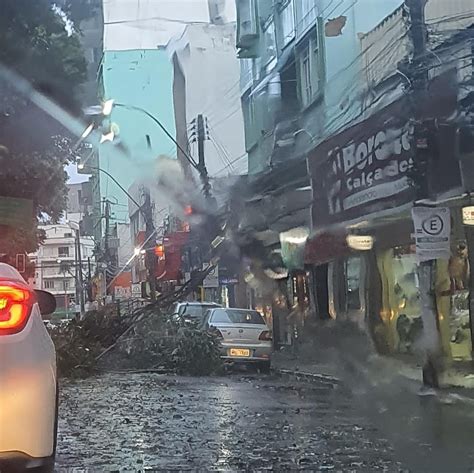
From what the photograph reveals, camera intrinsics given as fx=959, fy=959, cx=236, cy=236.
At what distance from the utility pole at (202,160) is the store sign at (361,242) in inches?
107

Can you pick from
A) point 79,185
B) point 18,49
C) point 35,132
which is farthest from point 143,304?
point 18,49

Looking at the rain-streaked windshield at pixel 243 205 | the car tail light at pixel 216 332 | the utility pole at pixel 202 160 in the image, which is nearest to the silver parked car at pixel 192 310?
the rain-streaked windshield at pixel 243 205

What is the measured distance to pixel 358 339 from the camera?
1259 centimetres

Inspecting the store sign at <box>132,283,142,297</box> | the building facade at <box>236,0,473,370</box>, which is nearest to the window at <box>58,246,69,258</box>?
the store sign at <box>132,283,142,297</box>

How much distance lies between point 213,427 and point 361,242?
555 centimetres

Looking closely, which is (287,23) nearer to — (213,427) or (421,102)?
(421,102)

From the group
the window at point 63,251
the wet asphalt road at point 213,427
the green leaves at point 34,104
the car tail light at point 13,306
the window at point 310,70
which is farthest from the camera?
the window at point 310,70

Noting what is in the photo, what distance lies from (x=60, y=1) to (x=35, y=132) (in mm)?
1513

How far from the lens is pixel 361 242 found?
1321 cm

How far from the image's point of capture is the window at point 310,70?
12.6 meters

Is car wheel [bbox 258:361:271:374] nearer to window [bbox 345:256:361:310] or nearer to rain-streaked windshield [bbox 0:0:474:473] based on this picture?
rain-streaked windshield [bbox 0:0:474:473]

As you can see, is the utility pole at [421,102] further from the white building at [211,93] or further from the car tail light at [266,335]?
the white building at [211,93]

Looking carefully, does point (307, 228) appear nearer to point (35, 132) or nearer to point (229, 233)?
point (229, 233)

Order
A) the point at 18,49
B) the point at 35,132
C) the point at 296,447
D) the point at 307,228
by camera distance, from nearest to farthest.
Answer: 1. the point at 296,447
2. the point at 18,49
3. the point at 35,132
4. the point at 307,228
